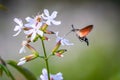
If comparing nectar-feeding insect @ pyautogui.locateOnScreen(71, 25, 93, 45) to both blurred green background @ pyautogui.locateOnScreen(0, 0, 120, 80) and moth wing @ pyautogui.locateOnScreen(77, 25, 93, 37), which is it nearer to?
moth wing @ pyautogui.locateOnScreen(77, 25, 93, 37)

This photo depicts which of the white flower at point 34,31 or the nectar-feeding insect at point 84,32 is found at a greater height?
the white flower at point 34,31

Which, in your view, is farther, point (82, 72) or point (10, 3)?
point (10, 3)

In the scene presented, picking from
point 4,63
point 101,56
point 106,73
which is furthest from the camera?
point 101,56

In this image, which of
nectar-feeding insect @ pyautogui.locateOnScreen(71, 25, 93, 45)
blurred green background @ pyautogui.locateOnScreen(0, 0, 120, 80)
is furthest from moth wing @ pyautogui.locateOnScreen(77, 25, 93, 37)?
blurred green background @ pyautogui.locateOnScreen(0, 0, 120, 80)

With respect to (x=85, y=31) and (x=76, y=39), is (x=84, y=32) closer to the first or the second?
(x=85, y=31)

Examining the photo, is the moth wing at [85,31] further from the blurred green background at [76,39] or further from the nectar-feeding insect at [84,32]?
the blurred green background at [76,39]

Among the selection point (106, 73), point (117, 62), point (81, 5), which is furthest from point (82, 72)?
point (81, 5)

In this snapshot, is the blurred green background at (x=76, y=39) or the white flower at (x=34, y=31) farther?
the blurred green background at (x=76, y=39)

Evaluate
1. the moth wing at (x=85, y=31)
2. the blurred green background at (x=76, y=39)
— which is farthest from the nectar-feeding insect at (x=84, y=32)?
the blurred green background at (x=76, y=39)

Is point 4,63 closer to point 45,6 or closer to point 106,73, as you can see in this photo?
point 106,73
